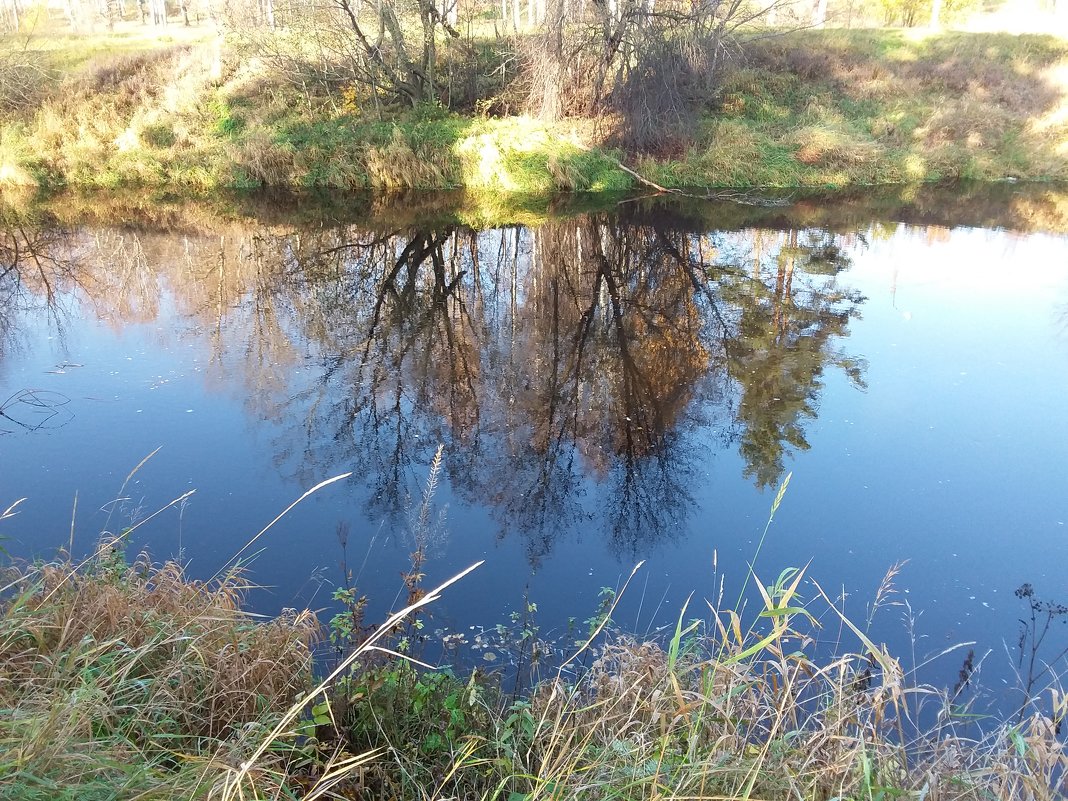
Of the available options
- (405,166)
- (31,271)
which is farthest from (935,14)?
(31,271)

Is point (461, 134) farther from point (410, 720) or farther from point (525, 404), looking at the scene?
point (410, 720)

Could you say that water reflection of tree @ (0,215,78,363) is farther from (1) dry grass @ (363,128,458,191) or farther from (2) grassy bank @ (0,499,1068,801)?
(1) dry grass @ (363,128,458,191)

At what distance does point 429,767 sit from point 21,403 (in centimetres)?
503

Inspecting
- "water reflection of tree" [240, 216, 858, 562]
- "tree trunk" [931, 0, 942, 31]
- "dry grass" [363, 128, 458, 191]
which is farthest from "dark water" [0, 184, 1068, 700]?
"tree trunk" [931, 0, 942, 31]

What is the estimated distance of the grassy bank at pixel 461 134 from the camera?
13.4 meters

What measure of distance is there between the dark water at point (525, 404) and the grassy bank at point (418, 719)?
2.24ft

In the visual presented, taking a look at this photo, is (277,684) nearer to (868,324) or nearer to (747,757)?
(747,757)

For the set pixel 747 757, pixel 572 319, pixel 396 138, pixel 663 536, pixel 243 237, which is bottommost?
pixel 663 536

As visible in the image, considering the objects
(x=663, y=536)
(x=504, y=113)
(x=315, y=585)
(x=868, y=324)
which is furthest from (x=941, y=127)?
(x=315, y=585)

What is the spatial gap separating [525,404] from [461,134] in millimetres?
9263

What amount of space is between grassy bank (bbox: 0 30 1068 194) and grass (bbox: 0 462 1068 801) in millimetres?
11311

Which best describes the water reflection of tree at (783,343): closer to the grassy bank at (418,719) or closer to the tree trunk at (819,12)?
the grassy bank at (418,719)

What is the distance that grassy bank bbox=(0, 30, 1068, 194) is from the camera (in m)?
13.4

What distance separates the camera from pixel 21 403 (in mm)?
5742
